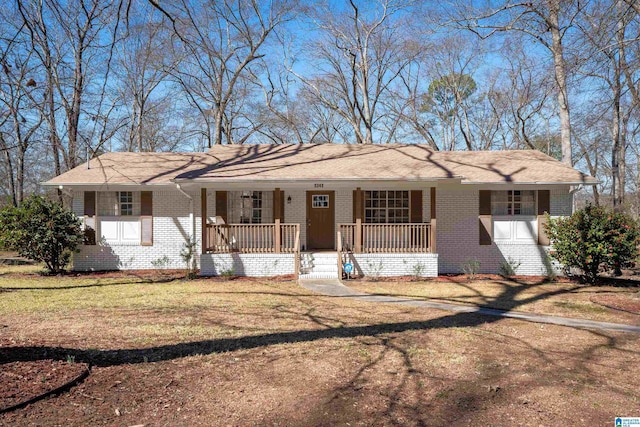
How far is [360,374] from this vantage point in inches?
194

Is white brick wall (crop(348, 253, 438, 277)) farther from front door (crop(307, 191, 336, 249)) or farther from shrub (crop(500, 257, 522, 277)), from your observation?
shrub (crop(500, 257, 522, 277))

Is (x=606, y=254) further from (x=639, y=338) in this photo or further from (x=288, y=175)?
(x=288, y=175)

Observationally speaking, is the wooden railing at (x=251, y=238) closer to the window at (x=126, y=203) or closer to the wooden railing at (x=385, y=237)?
the wooden railing at (x=385, y=237)

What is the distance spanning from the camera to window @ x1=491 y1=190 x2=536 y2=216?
13.9 m

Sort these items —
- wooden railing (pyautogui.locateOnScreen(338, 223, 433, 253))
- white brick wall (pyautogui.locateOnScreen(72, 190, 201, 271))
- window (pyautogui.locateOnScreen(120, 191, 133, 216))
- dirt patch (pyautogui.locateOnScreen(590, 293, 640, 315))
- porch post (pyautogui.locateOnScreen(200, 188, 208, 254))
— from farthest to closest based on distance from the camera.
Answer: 1. window (pyautogui.locateOnScreen(120, 191, 133, 216))
2. white brick wall (pyautogui.locateOnScreen(72, 190, 201, 271))
3. wooden railing (pyautogui.locateOnScreen(338, 223, 433, 253))
4. porch post (pyautogui.locateOnScreen(200, 188, 208, 254))
5. dirt patch (pyautogui.locateOnScreen(590, 293, 640, 315))

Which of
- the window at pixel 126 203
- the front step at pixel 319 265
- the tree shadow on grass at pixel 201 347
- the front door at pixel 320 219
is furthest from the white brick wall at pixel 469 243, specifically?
the window at pixel 126 203

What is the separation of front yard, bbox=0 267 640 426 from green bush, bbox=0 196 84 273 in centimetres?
387

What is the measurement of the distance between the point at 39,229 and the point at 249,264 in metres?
6.10

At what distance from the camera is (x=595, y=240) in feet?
38.7

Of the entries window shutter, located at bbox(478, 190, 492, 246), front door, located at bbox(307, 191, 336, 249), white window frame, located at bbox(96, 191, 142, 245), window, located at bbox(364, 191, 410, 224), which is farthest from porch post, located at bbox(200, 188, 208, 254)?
window shutter, located at bbox(478, 190, 492, 246)

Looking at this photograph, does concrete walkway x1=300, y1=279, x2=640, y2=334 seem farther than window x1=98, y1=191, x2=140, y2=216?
No

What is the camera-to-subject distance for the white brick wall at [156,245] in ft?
46.4

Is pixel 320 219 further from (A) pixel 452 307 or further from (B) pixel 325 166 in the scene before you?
(A) pixel 452 307

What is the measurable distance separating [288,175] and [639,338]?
29.3 feet
